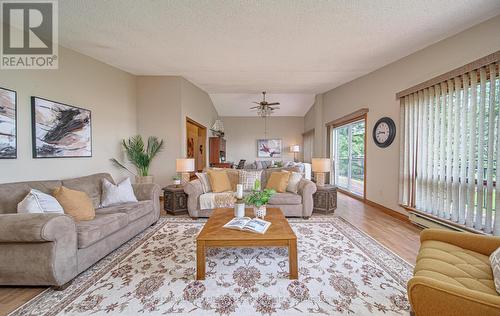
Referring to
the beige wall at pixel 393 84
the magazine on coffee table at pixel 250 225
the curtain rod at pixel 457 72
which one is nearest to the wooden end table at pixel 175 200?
the magazine on coffee table at pixel 250 225

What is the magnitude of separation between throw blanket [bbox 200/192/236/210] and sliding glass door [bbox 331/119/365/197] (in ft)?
11.2

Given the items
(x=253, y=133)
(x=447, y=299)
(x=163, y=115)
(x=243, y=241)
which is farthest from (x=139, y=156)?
(x=253, y=133)

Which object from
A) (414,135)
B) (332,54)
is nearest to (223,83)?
(332,54)

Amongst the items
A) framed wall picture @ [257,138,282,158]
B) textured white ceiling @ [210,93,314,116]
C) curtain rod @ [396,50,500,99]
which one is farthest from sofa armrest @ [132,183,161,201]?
framed wall picture @ [257,138,282,158]

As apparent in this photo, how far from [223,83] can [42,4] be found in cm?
334

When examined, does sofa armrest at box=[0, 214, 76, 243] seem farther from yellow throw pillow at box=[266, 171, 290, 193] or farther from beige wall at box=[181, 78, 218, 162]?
beige wall at box=[181, 78, 218, 162]

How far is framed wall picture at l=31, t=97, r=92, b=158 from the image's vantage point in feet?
8.93

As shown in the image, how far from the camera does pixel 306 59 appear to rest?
3.64 meters

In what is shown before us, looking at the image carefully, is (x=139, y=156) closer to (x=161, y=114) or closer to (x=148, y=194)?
(x=161, y=114)

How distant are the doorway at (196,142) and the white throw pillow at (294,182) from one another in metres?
2.89

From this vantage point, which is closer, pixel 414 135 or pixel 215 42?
pixel 215 42

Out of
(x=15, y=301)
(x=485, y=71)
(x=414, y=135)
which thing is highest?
(x=485, y=71)

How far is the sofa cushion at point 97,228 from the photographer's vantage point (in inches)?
75.3

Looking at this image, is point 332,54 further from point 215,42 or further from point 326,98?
point 326,98
